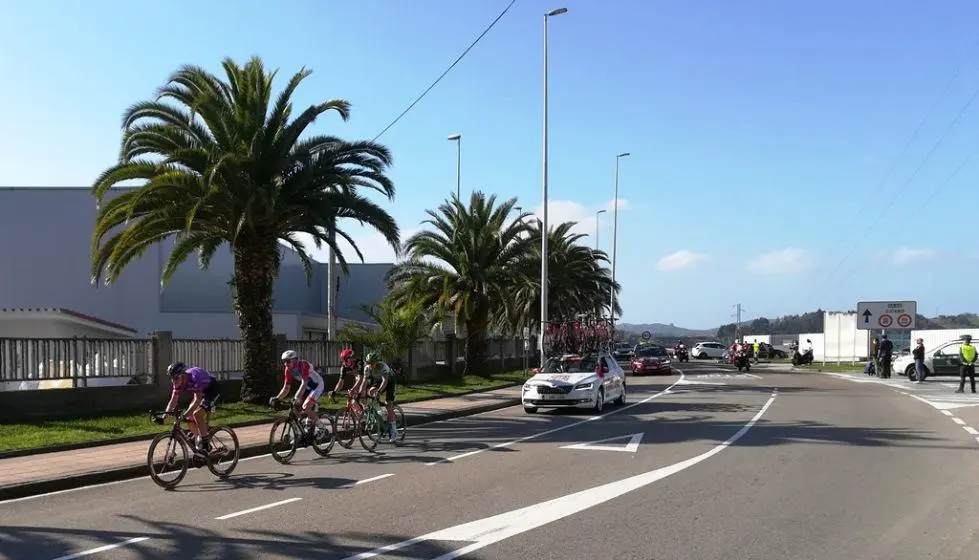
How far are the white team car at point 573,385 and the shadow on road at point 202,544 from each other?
39.5 ft

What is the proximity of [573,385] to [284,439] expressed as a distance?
8856mm

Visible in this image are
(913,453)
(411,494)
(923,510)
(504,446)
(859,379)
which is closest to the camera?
(923,510)

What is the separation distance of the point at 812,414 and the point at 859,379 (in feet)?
61.0

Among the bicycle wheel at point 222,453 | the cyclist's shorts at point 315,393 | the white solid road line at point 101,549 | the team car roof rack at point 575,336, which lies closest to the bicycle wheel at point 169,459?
the bicycle wheel at point 222,453

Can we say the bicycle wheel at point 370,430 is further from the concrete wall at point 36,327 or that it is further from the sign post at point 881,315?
the sign post at point 881,315

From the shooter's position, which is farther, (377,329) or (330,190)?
(377,329)

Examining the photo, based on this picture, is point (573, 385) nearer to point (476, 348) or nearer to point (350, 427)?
point (350, 427)

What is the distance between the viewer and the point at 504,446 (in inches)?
540

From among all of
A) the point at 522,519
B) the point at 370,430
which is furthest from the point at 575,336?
the point at 522,519

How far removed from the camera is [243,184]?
17938mm

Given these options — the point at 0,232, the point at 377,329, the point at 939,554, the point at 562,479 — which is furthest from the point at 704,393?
the point at 0,232

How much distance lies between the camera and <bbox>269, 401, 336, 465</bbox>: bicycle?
12.0 meters

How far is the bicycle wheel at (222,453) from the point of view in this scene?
1065 centimetres

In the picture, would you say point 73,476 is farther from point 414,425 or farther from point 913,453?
point 913,453
